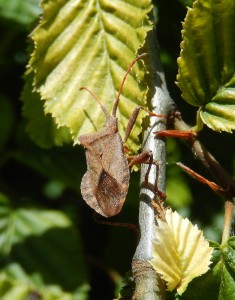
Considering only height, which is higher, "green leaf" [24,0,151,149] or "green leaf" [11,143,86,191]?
"green leaf" [24,0,151,149]

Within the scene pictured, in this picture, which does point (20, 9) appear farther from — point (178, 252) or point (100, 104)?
point (178, 252)

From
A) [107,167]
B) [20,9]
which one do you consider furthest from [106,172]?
[20,9]

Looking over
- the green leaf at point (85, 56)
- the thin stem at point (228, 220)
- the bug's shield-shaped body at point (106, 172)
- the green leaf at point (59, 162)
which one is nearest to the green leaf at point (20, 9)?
the green leaf at point (59, 162)

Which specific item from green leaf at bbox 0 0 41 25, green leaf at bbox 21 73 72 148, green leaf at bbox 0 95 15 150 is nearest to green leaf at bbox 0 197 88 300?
green leaf at bbox 0 95 15 150

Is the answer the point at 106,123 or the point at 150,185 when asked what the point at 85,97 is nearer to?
the point at 106,123

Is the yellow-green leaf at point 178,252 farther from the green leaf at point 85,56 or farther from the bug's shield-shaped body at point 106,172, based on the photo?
the green leaf at point 85,56

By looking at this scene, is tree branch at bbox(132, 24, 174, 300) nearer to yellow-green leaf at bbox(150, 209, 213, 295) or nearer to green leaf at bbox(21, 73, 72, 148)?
yellow-green leaf at bbox(150, 209, 213, 295)
